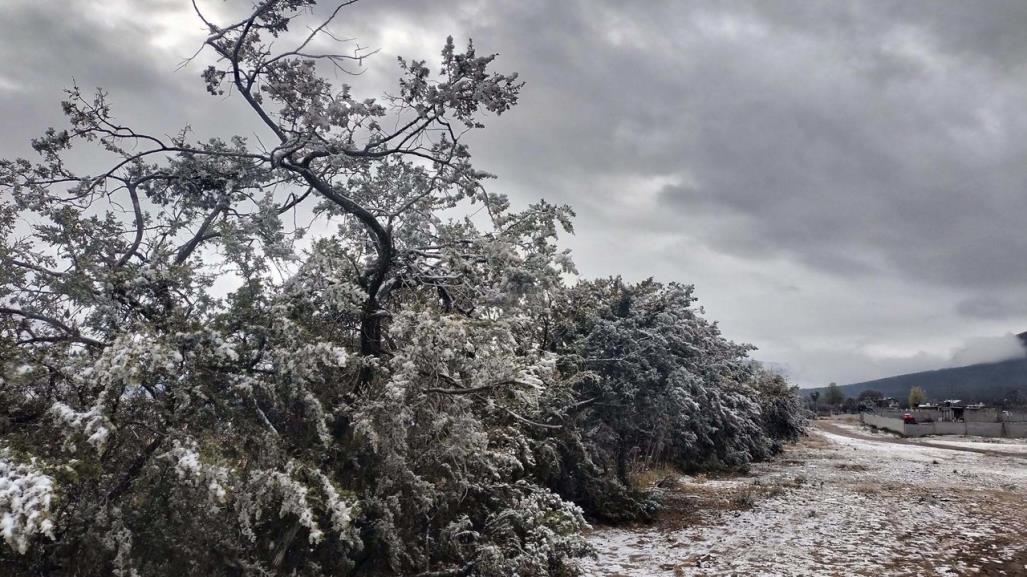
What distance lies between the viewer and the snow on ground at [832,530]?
8.28 meters

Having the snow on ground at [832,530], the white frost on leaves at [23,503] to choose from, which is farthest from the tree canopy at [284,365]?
the snow on ground at [832,530]

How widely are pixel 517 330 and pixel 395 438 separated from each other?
2207 mm

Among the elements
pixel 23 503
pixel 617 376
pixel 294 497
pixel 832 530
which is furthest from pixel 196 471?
pixel 832 530

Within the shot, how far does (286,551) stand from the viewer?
506cm

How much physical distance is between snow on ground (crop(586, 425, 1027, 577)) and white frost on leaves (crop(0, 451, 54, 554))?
6.45 meters

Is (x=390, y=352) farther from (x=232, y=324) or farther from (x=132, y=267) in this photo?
(x=132, y=267)

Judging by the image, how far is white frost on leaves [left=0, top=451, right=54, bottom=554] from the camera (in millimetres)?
2898

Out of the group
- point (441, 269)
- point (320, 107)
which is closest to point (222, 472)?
point (441, 269)

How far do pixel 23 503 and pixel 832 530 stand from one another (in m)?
11.4

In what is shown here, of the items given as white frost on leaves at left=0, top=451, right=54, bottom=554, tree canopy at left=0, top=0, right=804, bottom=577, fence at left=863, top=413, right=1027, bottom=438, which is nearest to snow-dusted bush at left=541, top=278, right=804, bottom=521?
tree canopy at left=0, top=0, right=804, bottom=577

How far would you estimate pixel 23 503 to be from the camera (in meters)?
3.06

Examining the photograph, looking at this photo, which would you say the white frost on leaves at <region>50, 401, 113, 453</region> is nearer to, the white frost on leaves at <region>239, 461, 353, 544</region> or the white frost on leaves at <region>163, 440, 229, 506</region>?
the white frost on leaves at <region>163, 440, 229, 506</region>

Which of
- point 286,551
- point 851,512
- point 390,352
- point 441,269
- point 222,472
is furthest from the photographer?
point 851,512

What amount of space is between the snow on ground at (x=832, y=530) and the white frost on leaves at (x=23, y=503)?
6454mm
